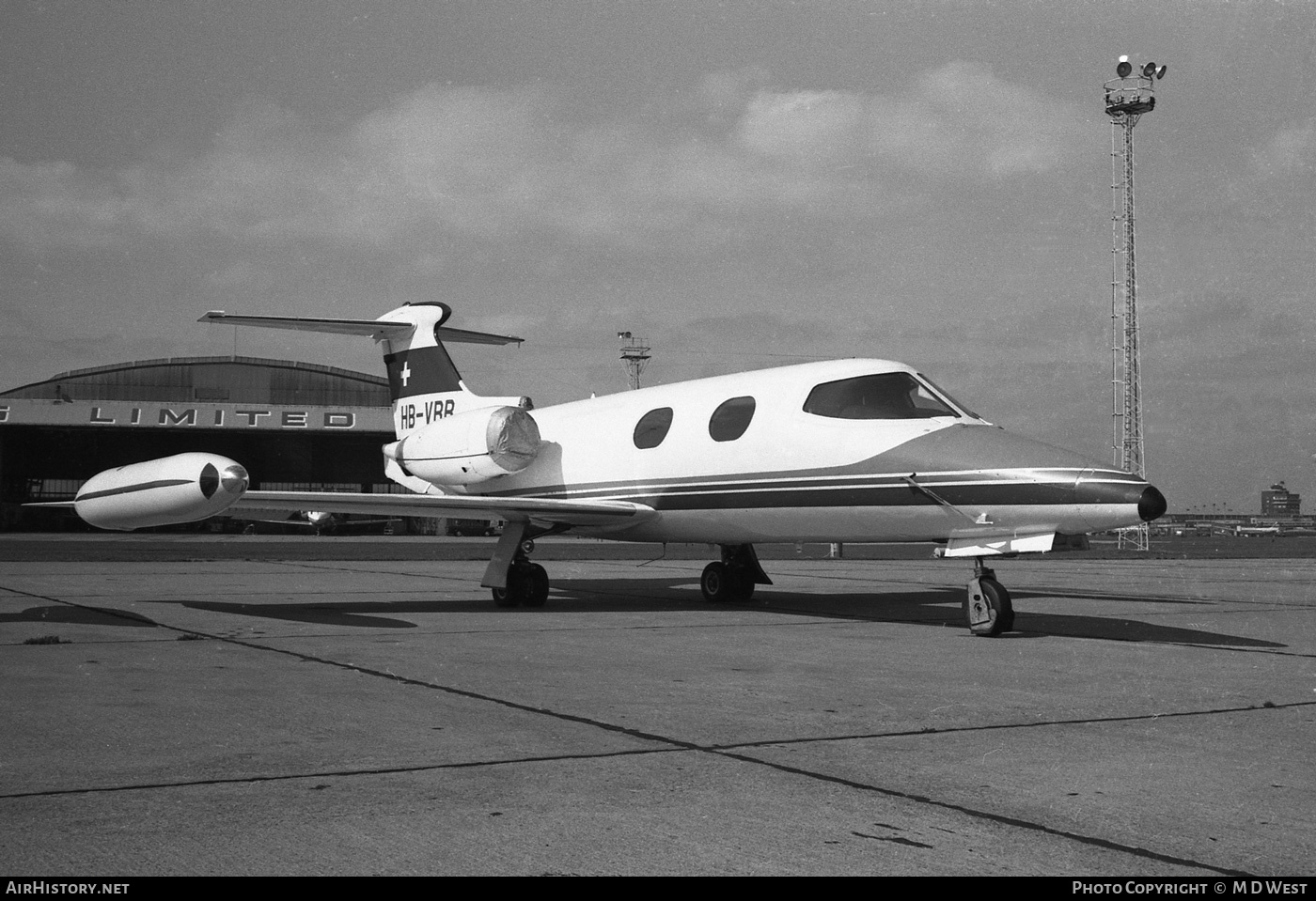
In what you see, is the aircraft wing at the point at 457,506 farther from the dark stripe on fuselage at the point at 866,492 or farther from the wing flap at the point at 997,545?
the wing flap at the point at 997,545

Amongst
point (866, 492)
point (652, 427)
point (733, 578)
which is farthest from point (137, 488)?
point (733, 578)

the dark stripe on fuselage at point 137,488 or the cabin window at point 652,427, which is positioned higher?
the cabin window at point 652,427

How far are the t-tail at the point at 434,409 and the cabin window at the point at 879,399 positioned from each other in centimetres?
469

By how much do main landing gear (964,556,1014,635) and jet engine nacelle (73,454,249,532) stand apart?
6.74 metres

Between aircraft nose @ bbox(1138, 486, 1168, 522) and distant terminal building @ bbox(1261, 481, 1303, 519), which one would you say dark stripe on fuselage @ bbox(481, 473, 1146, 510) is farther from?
distant terminal building @ bbox(1261, 481, 1303, 519)

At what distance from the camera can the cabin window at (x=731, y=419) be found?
13367 millimetres

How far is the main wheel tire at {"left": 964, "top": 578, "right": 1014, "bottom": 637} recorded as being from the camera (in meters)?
10.6

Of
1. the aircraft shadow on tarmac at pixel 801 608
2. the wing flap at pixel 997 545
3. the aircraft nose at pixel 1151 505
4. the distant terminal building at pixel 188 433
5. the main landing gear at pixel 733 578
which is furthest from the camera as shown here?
the distant terminal building at pixel 188 433

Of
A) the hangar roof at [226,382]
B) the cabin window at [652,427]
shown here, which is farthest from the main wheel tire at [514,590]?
the hangar roof at [226,382]

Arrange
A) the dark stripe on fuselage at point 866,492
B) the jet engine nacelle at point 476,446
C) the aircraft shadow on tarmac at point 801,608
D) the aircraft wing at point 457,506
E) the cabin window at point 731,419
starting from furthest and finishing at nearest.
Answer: the jet engine nacelle at point 476,446 → the cabin window at point 731,419 → the aircraft wing at point 457,506 → the aircraft shadow on tarmac at point 801,608 → the dark stripe on fuselage at point 866,492
